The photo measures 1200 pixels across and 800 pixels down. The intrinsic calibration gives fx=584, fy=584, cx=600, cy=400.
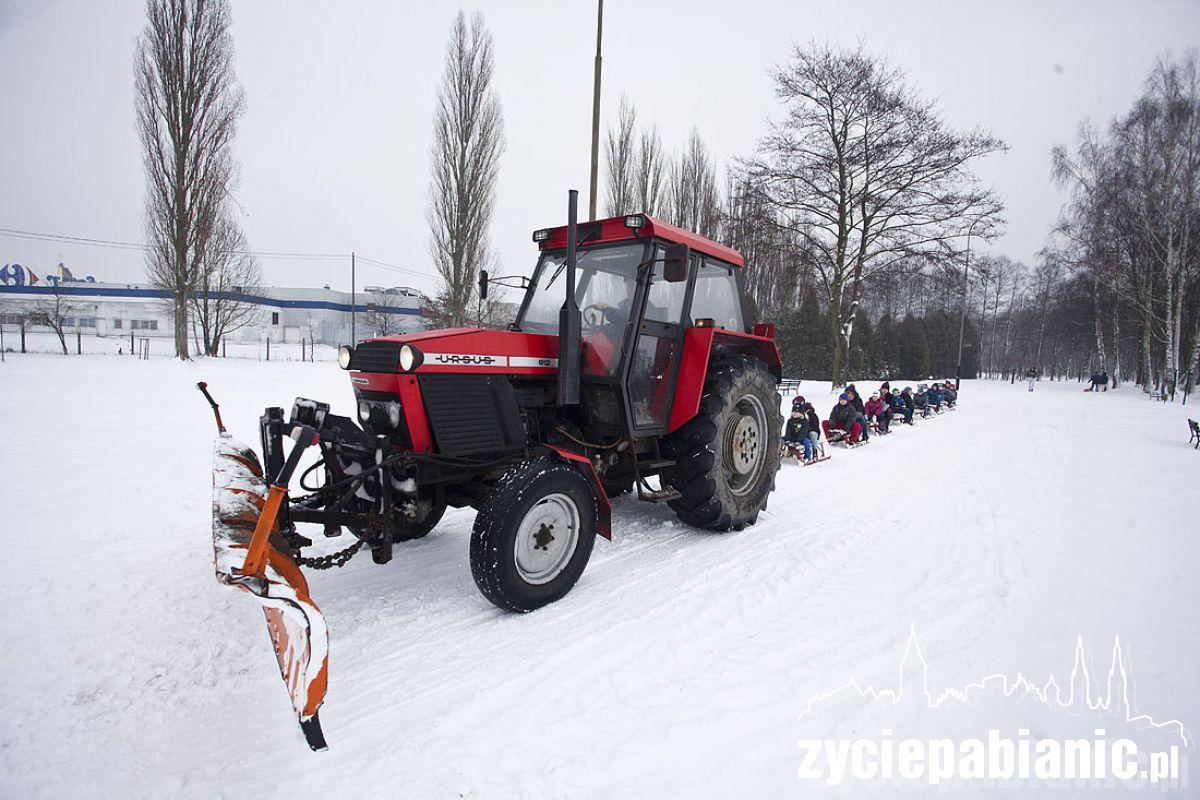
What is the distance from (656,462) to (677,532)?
68 centimetres

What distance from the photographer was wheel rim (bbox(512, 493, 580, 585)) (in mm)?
3268

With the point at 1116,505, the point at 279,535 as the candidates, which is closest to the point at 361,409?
the point at 279,535

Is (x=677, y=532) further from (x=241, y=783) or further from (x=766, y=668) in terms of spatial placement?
(x=241, y=783)

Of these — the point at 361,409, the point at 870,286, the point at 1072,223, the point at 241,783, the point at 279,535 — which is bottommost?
the point at 241,783

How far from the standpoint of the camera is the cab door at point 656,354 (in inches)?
161

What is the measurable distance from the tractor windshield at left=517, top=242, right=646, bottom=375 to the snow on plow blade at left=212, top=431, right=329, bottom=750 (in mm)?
2193

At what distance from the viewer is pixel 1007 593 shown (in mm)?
3535

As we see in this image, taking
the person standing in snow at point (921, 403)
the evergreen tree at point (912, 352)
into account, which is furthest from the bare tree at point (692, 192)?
the evergreen tree at point (912, 352)

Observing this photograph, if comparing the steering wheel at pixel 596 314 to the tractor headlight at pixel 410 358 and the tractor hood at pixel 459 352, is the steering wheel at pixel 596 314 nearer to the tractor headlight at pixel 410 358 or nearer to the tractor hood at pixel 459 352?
the tractor hood at pixel 459 352

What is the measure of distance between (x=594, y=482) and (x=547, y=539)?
45 centimetres

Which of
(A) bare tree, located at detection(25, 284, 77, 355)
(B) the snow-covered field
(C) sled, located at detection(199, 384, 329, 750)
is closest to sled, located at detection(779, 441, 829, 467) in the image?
(B) the snow-covered field

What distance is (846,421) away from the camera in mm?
10305

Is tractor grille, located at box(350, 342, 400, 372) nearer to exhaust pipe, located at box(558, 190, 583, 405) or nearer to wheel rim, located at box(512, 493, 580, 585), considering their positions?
exhaust pipe, located at box(558, 190, 583, 405)

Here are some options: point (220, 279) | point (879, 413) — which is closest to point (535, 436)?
point (879, 413)
